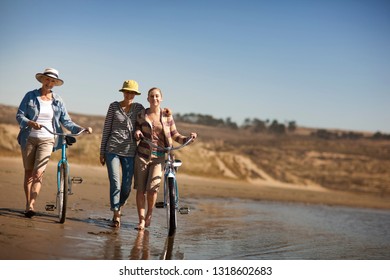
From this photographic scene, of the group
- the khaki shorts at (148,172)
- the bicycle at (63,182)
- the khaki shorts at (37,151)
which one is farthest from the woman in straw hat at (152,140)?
the khaki shorts at (37,151)

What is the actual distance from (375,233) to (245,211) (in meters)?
2.35

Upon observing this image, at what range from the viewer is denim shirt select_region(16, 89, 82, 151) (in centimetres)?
616

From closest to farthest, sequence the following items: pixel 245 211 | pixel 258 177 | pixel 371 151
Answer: pixel 245 211 < pixel 258 177 < pixel 371 151

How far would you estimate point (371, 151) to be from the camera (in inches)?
1065

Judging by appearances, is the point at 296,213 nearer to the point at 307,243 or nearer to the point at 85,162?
the point at 307,243

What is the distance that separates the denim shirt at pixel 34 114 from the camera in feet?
20.2

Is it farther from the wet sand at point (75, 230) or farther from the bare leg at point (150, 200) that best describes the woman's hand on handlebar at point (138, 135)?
the wet sand at point (75, 230)

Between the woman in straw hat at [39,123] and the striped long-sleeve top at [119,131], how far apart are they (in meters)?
0.25

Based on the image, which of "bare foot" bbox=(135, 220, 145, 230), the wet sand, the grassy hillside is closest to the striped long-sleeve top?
"bare foot" bbox=(135, 220, 145, 230)

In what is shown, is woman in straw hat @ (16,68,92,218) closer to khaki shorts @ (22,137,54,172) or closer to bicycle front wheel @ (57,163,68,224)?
khaki shorts @ (22,137,54,172)

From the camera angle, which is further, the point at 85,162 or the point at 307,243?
the point at 85,162

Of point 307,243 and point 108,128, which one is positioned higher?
point 108,128

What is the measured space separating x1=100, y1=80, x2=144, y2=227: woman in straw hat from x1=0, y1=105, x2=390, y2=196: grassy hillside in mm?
9945
